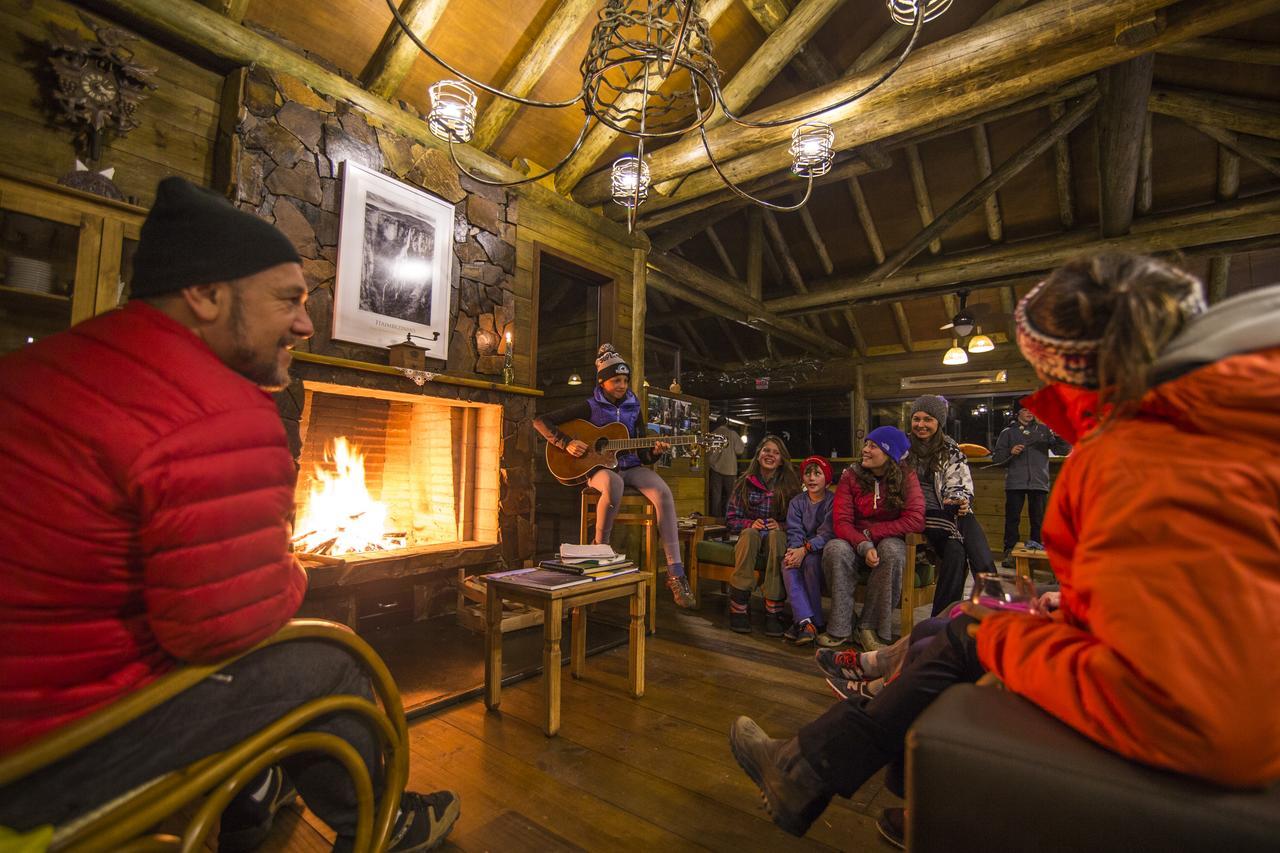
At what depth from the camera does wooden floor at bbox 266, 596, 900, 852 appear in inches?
60.5

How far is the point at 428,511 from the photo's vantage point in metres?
4.05

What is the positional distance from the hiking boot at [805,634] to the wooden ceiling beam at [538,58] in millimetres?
3732

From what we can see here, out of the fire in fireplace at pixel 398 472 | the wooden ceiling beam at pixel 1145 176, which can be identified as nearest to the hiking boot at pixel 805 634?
the fire in fireplace at pixel 398 472

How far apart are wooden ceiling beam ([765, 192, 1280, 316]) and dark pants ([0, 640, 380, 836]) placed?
18.2 ft

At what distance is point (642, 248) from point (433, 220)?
7.15 ft

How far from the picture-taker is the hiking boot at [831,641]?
316cm

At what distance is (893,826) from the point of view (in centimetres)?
154

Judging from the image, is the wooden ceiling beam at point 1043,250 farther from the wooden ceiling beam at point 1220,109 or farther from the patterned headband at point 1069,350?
the patterned headband at point 1069,350

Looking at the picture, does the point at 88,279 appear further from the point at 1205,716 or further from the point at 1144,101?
the point at 1144,101

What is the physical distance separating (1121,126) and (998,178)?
4.08 feet

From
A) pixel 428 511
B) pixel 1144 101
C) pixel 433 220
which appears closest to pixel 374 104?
pixel 433 220

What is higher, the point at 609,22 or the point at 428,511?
the point at 609,22

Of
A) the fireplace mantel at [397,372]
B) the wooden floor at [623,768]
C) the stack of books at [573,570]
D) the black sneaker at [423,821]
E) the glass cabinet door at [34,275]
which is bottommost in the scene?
the wooden floor at [623,768]

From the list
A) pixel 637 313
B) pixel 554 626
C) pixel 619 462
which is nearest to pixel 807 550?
pixel 619 462
